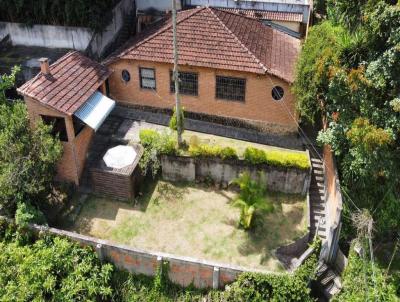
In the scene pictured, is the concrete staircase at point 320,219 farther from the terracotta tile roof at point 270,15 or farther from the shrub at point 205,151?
the terracotta tile roof at point 270,15

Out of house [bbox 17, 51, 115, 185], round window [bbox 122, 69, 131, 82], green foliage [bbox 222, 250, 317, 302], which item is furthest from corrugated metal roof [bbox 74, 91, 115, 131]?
green foliage [bbox 222, 250, 317, 302]

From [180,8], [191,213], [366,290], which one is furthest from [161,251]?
[180,8]

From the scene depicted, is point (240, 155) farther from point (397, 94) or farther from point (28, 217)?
point (28, 217)

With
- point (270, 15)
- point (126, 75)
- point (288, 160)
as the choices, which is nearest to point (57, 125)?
A: point (126, 75)

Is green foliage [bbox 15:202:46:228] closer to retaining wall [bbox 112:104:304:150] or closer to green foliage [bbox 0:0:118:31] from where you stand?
retaining wall [bbox 112:104:304:150]

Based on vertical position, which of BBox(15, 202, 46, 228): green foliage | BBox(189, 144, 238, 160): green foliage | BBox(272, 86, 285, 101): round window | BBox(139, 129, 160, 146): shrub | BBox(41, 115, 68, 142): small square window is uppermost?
BBox(272, 86, 285, 101): round window

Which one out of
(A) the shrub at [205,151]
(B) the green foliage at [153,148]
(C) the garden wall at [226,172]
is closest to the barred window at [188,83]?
(B) the green foliage at [153,148]

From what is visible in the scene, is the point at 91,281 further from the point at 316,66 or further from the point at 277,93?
the point at 316,66
